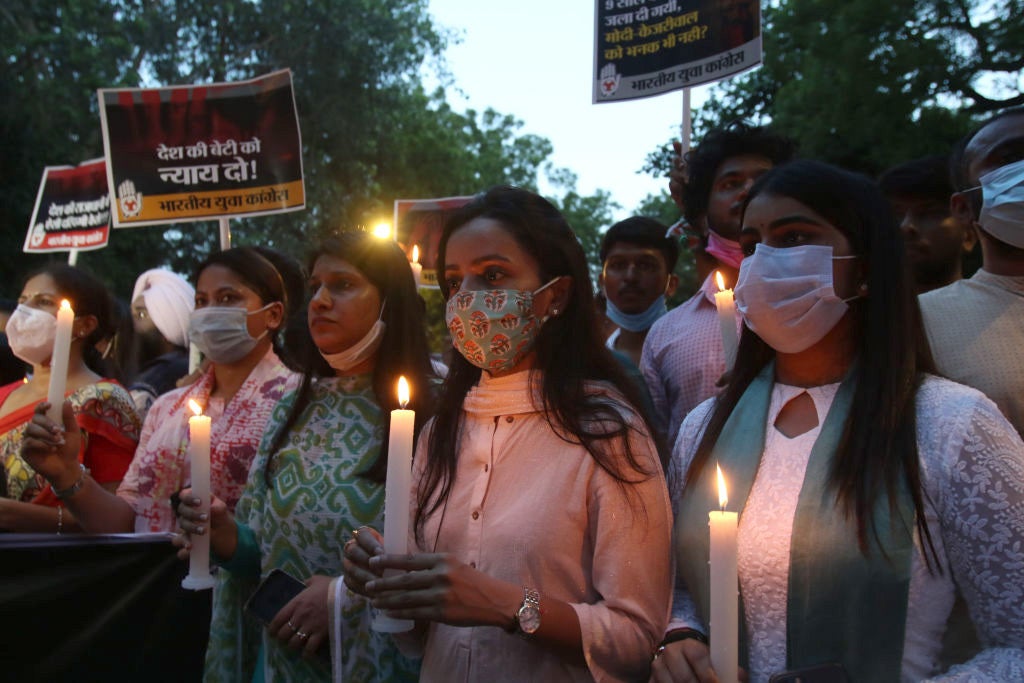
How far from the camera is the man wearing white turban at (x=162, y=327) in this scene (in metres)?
6.20

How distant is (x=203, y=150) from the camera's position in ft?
21.6

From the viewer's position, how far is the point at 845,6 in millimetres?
14664

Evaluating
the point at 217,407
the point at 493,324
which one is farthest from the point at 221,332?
the point at 493,324

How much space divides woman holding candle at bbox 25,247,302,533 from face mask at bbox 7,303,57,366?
616mm

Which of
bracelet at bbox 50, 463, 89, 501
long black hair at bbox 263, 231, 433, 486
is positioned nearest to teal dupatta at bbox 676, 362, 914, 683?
long black hair at bbox 263, 231, 433, 486

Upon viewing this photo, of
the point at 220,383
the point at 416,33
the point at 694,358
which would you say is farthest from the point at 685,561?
the point at 416,33

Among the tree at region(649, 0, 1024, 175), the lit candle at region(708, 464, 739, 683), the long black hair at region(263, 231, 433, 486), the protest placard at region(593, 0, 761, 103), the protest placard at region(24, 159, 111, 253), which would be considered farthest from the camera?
the tree at region(649, 0, 1024, 175)

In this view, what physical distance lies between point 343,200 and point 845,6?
10.9 m

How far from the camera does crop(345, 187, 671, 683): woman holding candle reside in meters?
2.04

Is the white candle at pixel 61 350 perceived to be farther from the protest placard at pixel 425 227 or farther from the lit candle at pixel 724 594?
the protest placard at pixel 425 227

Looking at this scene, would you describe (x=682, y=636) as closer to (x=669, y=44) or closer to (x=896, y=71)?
(x=669, y=44)

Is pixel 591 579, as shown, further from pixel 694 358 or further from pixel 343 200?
pixel 343 200

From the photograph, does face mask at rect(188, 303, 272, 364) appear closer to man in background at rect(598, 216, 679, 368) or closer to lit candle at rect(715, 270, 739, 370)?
man in background at rect(598, 216, 679, 368)

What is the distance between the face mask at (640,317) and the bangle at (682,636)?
3.08 metres
